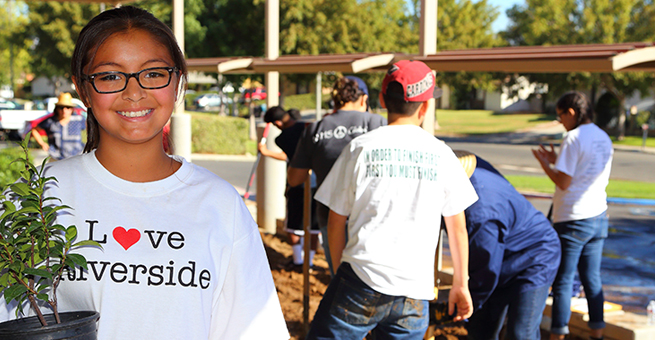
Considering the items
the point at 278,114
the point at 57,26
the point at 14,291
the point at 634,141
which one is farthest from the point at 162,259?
the point at 57,26

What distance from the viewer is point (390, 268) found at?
2.66m

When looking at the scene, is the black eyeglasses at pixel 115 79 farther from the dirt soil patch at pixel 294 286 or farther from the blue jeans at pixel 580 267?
the blue jeans at pixel 580 267

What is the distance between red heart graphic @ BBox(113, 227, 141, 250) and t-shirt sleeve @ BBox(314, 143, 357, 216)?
1471mm

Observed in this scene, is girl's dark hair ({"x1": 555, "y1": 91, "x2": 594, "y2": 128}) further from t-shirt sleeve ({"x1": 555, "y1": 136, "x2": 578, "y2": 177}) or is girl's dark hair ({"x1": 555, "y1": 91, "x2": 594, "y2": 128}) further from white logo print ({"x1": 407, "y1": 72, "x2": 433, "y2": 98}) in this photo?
white logo print ({"x1": 407, "y1": 72, "x2": 433, "y2": 98})

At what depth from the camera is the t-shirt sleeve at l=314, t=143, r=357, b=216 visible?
9.38ft

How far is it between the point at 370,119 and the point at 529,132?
33990 millimetres

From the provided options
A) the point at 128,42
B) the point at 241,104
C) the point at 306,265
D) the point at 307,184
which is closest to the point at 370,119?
the point at 307,184

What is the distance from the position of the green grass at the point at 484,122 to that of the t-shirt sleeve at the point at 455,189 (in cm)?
3477

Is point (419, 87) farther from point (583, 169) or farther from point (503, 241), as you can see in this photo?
point (583, 169)

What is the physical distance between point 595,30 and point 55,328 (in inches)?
1350

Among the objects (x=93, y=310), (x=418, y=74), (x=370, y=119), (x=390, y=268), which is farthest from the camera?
(x=370, y=119)

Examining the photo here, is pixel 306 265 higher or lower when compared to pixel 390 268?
lower

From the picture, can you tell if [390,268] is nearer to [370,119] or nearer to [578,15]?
[370,119]

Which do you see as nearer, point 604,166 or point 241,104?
point 604,166
